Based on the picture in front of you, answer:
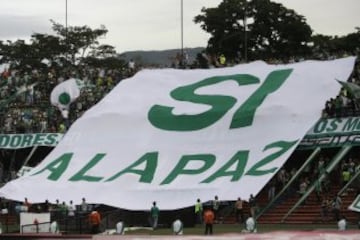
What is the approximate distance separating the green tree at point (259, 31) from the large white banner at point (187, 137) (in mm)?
37400

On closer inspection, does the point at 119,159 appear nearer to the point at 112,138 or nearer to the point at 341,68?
the point at 112,138

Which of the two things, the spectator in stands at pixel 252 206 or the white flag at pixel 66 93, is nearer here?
the spectator in stands at pixel 252 206

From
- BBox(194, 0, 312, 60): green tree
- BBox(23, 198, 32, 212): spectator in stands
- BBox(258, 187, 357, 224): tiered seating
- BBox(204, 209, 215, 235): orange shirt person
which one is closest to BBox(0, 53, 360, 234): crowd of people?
BBox(204, 209, 215, 235): orange shirt person

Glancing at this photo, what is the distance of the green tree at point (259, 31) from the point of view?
7706 centimetres

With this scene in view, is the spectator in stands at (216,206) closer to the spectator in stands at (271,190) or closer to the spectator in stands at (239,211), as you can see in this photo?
the spectator in stands at (239,211)

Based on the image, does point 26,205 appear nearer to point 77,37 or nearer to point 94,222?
point 94,222

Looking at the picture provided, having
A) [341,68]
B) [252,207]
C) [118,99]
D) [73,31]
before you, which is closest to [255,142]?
[252,207]

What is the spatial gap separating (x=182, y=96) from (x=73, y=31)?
46.3m

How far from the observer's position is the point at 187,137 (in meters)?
36.1

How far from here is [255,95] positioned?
3697cm

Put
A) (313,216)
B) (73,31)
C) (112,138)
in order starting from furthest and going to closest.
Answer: (73,31), (112,138), (313,216)

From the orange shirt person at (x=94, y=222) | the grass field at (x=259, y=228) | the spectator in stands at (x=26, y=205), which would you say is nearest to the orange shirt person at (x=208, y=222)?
the grass field at (x=259, y=228)

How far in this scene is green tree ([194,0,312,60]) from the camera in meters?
77.1

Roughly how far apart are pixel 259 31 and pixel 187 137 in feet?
140
